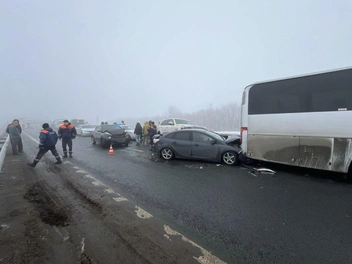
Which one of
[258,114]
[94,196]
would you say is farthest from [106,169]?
[258,114]

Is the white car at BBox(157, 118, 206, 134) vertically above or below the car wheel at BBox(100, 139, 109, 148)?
above

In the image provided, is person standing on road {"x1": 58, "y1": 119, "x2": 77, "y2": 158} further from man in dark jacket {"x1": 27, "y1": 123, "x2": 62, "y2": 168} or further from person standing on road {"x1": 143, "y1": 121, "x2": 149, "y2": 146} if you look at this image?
person standing on road {"x1": 143, "y1": 121, "x2": 149, "y2": 146}

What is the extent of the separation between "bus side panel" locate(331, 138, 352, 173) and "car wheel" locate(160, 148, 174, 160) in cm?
574

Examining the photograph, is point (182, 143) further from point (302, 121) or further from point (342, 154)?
point (342, 154)

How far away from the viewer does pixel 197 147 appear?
8.62 m

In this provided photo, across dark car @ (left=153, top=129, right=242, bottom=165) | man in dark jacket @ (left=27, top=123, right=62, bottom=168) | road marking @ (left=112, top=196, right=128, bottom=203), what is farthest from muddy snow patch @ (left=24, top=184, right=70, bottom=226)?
dark car @ (left=153, top=129, right=242, bottom=165)

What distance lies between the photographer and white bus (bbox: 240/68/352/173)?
5.47 metres

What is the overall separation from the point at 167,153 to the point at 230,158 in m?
2.80

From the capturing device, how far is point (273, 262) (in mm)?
2488

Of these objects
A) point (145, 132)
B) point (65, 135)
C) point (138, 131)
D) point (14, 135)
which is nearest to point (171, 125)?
point (145, 132)

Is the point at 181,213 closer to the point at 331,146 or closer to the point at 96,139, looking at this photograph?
the point at 331,146

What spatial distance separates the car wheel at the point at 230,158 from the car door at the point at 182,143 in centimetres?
149

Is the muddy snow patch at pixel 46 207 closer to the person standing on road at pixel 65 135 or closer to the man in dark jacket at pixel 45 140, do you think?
the man in dark jacket at pixel 45 140

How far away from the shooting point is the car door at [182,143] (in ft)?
29.0
